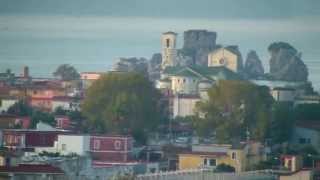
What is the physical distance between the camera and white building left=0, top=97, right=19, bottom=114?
27897 mm

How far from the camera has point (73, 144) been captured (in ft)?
71.7

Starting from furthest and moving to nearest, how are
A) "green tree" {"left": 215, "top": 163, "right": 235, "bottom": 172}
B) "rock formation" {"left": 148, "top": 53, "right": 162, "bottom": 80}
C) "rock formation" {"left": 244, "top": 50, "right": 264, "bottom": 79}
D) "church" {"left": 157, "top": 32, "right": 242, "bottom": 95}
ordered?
"rock formation" {"left": 244, "top": 50, "right": 264, "bottom": 79} → "rock formation" {"left": 148, "top": 53, "right": 162, "bottom": 80} → "church" {"left": 157, "top": 32, "right": 242, "bottom": 95} → "green tree" {"left": 215, "top": 163, "right": 235, "bottom": 172}

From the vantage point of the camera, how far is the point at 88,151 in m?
Answer: 21.5

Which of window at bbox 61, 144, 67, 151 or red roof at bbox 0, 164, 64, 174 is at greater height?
window at bbox 61, 144, 67, 151

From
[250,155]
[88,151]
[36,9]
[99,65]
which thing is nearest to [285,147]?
[250,155]

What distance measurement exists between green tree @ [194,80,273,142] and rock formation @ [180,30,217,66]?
11.8 m

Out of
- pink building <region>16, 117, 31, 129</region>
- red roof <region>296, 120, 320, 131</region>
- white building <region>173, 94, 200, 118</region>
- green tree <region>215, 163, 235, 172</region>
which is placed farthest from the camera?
white building <region>173, 94, 200, 118</region>

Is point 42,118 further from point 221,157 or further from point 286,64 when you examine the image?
point 286,64

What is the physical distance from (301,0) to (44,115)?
1524 cm

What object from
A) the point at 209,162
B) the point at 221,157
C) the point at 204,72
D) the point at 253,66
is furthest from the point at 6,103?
the point at 253,66

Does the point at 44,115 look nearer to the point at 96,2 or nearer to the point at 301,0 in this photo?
the point at 301,0

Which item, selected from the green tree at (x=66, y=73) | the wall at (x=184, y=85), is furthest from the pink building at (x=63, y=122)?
the green tree at (x=66, y=73)

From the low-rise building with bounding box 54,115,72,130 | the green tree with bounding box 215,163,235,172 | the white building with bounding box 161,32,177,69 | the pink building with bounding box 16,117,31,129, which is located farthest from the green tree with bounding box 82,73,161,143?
the white building with bounding box 161,32,177,69

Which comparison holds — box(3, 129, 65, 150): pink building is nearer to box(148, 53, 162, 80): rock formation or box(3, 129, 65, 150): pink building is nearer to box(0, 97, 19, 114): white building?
box(0, 97, 19, 114): white building
